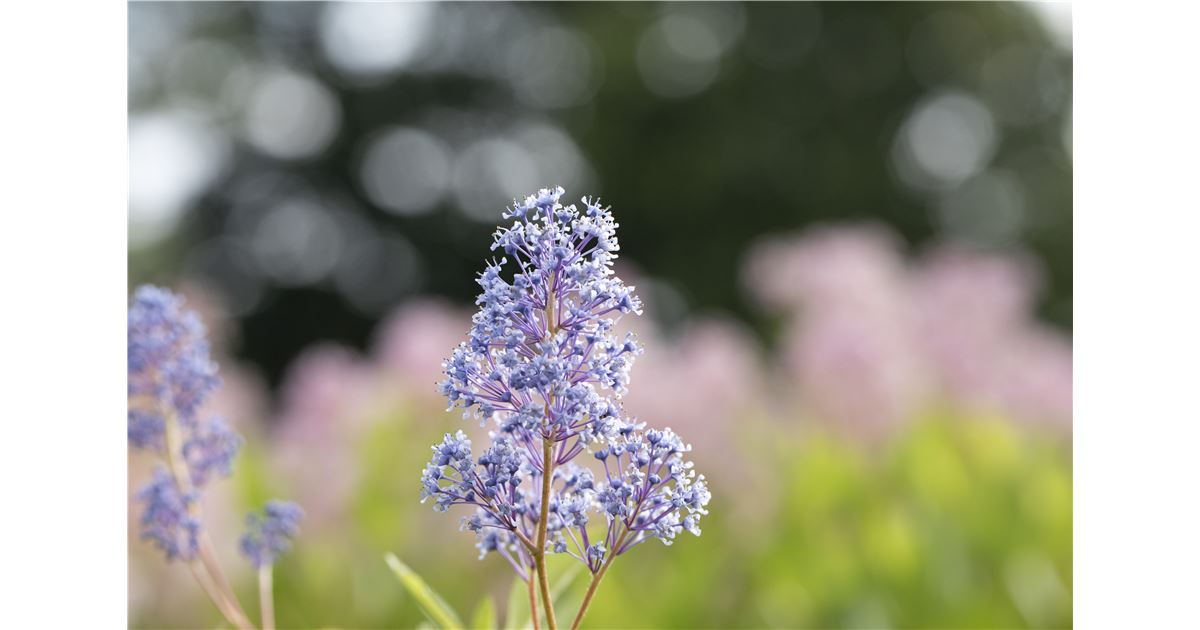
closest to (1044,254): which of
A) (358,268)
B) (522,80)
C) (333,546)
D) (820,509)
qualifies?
(522,80)

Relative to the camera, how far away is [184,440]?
1323 millimetres

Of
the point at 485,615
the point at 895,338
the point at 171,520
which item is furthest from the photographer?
the point at 895,338

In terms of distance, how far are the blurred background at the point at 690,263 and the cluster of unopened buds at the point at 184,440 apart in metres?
1.11

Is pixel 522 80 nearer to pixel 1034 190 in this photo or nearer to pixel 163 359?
pixel 1034 190

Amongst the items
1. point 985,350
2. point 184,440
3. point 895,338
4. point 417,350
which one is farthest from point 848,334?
point 184,440

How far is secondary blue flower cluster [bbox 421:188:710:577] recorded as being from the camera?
861 millimetres

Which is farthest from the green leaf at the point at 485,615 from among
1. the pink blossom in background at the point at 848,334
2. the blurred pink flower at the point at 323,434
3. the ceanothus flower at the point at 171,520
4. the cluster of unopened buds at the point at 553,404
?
the pink blossom in background at the point at 848,334

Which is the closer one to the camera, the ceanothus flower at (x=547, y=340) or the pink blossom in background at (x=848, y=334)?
the ceanothus flower at (x=547, y=340)

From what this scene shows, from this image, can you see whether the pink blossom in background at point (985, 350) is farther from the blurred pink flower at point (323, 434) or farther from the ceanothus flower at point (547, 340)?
the ceanothus flower at point (547, 340)

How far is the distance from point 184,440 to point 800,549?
1.70m

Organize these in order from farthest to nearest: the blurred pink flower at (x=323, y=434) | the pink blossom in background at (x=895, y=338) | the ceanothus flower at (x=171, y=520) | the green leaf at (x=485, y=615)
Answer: the pink blossom in background at (x=895, y=338) → the blurred pink flower at (x=323, y=434) → the ceanothus flower at (x=171, y=520) → the green leaf at (x=485, y=615)

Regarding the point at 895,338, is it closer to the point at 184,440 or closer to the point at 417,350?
the point at 417,350

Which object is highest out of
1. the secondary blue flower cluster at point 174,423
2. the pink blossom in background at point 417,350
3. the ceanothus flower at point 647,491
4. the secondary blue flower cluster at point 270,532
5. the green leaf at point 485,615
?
the pink blossom in background at point 417,350

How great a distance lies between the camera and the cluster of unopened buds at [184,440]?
47.8 inches
